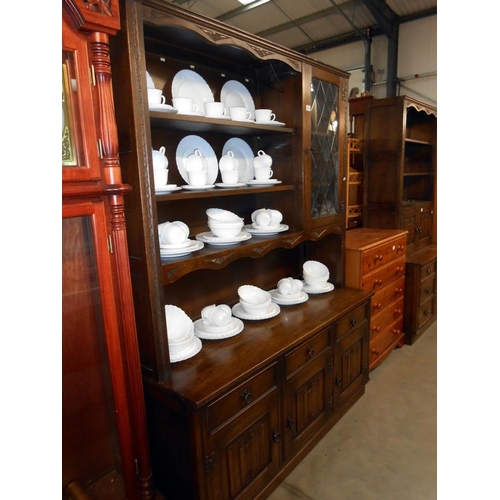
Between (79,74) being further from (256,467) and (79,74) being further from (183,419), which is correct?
(256,467)

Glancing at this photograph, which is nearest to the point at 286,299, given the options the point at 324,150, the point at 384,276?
the point at 324,150

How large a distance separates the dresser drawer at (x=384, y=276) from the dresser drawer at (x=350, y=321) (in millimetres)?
241

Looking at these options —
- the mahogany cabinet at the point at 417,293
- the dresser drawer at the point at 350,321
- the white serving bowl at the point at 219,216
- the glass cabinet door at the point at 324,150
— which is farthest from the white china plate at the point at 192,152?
the mahogany cabinet at the point at 417,293

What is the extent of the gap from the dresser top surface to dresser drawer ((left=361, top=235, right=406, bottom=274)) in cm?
3

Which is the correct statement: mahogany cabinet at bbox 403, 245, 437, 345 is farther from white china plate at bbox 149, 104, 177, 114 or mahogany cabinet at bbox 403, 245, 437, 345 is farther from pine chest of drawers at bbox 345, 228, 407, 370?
white china plate at bbox 149, 104, 177, 114

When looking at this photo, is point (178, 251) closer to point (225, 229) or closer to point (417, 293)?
point (225, 229)

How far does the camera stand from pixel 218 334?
1735mm

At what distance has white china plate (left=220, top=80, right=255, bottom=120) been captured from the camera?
195cm

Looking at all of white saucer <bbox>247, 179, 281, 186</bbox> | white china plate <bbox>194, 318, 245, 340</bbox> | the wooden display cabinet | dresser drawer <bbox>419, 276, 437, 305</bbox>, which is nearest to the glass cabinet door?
the wooden display cabinet

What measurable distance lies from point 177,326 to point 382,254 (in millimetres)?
1715

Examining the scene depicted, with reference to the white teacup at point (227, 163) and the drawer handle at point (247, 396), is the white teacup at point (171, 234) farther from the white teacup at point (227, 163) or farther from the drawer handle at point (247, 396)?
the drawer handle at point (247, 396)
